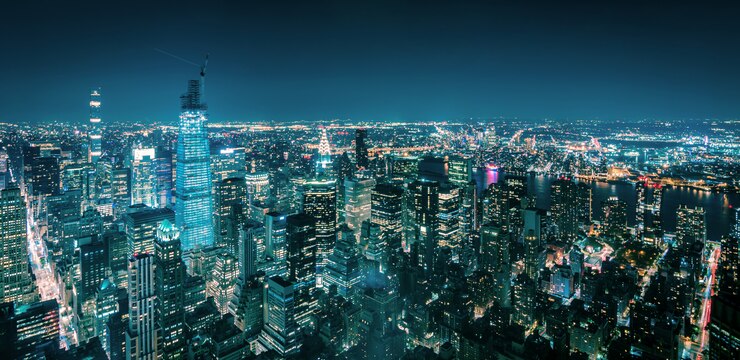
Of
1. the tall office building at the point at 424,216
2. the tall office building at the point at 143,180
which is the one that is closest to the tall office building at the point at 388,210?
the tall office building at the point at 424,216

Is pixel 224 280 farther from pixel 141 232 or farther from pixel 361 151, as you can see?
pixel 361 151

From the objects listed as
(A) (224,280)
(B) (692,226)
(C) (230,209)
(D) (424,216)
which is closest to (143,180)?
(C) (230,209)

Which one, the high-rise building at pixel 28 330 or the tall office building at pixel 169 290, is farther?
the tall office building at pixel 169 290

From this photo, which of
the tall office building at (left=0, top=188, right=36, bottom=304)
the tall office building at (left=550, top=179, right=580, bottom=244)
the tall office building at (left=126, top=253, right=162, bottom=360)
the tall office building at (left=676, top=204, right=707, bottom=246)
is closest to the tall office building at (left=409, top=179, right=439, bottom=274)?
the tall office building at (left=550, top=179, right=580, bottom=244)

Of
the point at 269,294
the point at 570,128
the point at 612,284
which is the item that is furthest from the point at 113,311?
the point at 570,128

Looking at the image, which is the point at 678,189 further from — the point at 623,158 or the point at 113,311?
the point at 113,311

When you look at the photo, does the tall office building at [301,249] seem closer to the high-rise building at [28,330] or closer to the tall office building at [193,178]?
the tall office building at [193,178]
